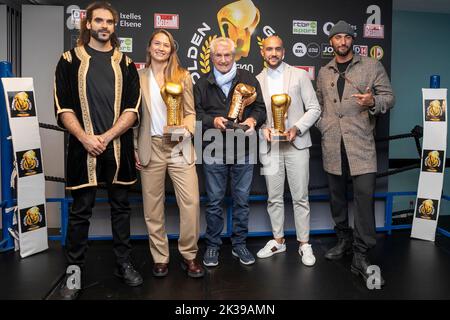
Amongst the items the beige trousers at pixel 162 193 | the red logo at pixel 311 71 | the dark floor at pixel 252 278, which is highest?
the red logo at pixel 311 71

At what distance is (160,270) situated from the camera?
2584 millimetres

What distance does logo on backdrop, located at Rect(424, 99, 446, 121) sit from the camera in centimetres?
330

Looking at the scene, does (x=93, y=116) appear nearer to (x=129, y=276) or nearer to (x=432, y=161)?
(x=129, y=276)

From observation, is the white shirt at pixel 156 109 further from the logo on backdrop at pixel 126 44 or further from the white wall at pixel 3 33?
the white wall at pixel 3 33

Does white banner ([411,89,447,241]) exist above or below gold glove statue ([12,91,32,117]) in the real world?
below

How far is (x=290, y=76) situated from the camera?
9.23ft

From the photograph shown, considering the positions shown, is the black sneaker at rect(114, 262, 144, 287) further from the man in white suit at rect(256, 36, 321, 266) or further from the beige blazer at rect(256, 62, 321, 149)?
the beige blazer at rect(256, 62, 321, 149)

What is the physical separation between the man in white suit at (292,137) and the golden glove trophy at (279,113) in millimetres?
28

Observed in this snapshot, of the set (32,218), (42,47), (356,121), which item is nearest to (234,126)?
(356,121)

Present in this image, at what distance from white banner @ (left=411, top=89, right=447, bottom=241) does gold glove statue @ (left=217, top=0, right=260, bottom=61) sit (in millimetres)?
1506

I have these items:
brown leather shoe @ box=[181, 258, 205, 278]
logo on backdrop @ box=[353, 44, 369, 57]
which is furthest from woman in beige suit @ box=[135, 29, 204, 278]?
logo on backdrop @ box=[353, 44, 369, 57]

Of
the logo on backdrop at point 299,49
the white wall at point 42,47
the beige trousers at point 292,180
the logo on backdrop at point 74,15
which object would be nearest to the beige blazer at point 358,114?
the beige trousers at point 292,180

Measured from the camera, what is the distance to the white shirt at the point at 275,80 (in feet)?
9.23
